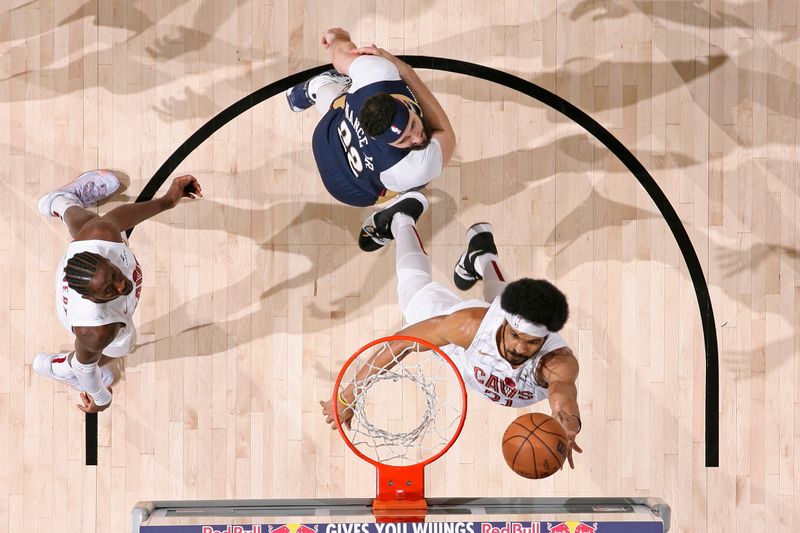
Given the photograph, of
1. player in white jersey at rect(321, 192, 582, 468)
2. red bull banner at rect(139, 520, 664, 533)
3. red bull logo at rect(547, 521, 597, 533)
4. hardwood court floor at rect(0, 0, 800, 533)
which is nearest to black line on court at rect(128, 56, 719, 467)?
hardwood court floor at rect(0, 0, 800, 533)

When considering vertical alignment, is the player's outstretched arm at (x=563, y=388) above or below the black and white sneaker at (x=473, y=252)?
below

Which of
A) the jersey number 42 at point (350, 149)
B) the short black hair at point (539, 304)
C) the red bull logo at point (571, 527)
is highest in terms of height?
the jersey number 42 at point (350, 149)

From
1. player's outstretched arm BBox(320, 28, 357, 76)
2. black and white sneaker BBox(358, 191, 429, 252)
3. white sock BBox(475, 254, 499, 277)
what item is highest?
player's outstretched arm BBox(320, 28, 357, 76)

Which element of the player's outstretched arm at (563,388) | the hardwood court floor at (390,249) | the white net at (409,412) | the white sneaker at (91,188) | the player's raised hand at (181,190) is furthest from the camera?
the hardwood court floor at (390,249)

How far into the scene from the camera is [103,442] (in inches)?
205

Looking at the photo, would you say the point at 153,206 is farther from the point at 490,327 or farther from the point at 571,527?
the point at 571,527

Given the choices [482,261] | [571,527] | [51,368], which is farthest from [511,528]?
[51,368]

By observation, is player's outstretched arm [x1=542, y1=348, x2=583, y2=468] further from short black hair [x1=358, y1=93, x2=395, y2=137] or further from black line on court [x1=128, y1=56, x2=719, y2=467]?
black line on court [x1=128, y1=56, x2=719, y2=467]

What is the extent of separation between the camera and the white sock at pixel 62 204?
190 inches

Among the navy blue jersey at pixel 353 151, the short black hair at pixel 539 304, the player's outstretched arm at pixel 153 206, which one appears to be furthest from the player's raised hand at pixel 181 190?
the short black hair at pixel 539 304

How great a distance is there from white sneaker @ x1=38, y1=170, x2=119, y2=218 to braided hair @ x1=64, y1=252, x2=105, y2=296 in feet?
3.91

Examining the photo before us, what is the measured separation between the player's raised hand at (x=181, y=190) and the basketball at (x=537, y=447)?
2.64 metres

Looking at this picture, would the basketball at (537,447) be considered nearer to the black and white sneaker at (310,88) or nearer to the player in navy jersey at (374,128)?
the player in navy jersey at (374,128)

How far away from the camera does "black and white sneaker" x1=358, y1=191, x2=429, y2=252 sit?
4883 millimetres
